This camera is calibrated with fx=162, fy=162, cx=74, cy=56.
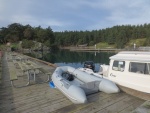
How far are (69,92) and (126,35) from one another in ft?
316

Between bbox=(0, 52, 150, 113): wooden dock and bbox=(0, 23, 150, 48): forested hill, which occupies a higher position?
bbox=(0, 23, 150, 48): forested hill

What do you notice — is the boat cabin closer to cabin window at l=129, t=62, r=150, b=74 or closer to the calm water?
cabin window at l=129, t=62, r=150, b=74

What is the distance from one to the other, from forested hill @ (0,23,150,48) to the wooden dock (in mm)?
68460

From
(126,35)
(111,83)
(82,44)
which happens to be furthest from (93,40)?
(111,83)

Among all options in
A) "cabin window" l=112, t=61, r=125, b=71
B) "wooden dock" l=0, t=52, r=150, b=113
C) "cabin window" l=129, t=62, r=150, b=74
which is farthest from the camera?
"cabin window" l=112, t=61, r=125, b=71

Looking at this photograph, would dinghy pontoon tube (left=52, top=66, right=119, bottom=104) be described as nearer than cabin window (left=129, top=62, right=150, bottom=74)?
Yes

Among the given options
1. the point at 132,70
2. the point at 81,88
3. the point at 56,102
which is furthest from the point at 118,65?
the point at 56,102

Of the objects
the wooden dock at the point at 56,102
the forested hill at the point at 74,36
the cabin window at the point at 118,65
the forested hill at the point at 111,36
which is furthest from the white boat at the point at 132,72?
the forested hill at the point at 111,36

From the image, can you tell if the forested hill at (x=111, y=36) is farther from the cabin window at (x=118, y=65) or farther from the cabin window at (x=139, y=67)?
the cabin window at (x=139, y=67)

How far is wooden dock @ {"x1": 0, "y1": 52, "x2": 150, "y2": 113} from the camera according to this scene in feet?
18.2

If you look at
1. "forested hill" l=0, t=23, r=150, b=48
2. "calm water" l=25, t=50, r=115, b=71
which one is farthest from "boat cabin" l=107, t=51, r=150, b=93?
"forested hill" l=0, t=23, r=150, b=48

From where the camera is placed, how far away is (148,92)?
20.0ft

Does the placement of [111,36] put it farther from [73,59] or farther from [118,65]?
[118,65]

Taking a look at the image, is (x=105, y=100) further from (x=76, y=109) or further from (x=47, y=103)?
(x=47, y=103)
